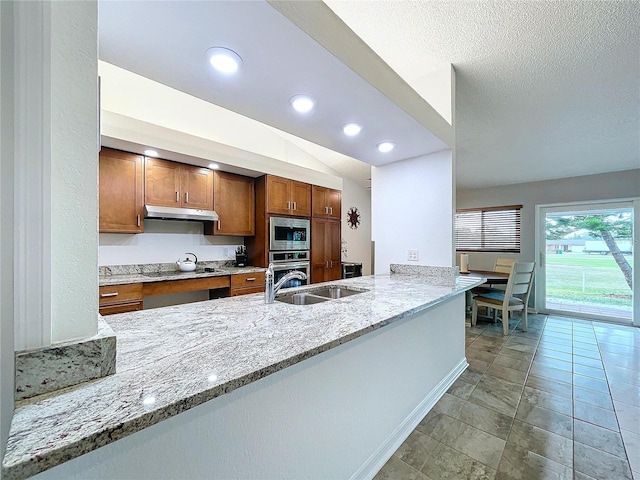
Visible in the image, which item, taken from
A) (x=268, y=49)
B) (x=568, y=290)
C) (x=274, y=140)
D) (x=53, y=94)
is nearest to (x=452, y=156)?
(x=268, y=49)

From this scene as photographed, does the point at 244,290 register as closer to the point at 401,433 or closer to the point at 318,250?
the point at 318,250

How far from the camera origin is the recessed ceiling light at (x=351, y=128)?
6.33 ft

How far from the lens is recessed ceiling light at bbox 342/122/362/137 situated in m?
1.93

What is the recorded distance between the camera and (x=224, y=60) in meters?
1.25

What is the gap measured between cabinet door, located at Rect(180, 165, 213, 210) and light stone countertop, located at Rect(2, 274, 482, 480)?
216 cm

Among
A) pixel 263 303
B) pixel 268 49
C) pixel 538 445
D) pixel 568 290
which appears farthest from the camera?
pixel 568 290

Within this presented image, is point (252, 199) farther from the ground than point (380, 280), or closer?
farther from the ground

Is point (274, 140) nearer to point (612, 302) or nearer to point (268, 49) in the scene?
point (268, 49)

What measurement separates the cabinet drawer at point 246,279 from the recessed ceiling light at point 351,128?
213cm

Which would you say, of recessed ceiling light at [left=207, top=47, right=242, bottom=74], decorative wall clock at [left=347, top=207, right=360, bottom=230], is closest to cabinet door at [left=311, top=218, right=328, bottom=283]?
decorative wall clock at [left=347, top=207, right=360, bottom=230]

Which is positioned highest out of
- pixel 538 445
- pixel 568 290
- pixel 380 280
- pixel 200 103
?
pixel 200 103

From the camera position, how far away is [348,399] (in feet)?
4.26

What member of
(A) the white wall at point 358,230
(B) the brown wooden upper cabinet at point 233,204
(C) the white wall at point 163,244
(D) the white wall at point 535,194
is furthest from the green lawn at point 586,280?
(C) the white wall at point 163,244

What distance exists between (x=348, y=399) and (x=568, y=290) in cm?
540
